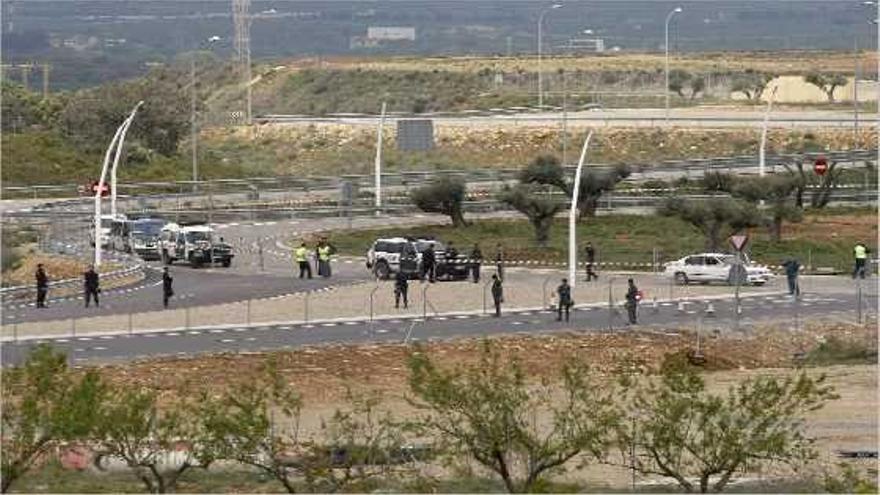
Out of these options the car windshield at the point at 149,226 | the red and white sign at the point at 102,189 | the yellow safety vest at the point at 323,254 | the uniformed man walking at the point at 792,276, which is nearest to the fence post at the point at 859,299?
the uniformed man walking at the point at 792,276

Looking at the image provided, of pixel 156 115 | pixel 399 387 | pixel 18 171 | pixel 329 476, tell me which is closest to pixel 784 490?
pixel 329 476

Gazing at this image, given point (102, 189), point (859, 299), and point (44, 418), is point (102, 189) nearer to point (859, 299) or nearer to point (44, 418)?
point (859, 299)

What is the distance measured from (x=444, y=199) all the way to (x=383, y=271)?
525 inches

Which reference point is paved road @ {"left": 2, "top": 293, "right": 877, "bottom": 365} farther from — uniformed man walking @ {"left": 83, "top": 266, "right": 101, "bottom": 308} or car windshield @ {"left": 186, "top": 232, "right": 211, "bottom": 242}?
car windshield @ {"left": 186, "top": 232, "right": 211, "bottom": 242}

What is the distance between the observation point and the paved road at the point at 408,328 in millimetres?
45344

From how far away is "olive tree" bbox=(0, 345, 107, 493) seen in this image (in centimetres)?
3062

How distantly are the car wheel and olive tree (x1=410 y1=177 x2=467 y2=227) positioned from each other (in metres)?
12.6

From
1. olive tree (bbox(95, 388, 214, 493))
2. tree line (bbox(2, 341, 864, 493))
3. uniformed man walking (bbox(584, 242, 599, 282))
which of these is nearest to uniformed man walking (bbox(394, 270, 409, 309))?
uniformed man walking (bbox(584, 242, 599, 282))

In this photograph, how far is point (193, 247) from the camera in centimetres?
6347

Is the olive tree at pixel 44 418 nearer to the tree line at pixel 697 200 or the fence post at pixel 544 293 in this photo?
the fence post at pixel 544 293

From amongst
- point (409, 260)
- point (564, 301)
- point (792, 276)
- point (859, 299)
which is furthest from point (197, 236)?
point (859, 299)

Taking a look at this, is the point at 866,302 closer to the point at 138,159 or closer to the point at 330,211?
the point at 330,211

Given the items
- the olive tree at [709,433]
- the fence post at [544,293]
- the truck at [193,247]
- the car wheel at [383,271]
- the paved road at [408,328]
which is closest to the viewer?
the olive tree at [709,433]

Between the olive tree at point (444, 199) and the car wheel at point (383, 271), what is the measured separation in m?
12.6
